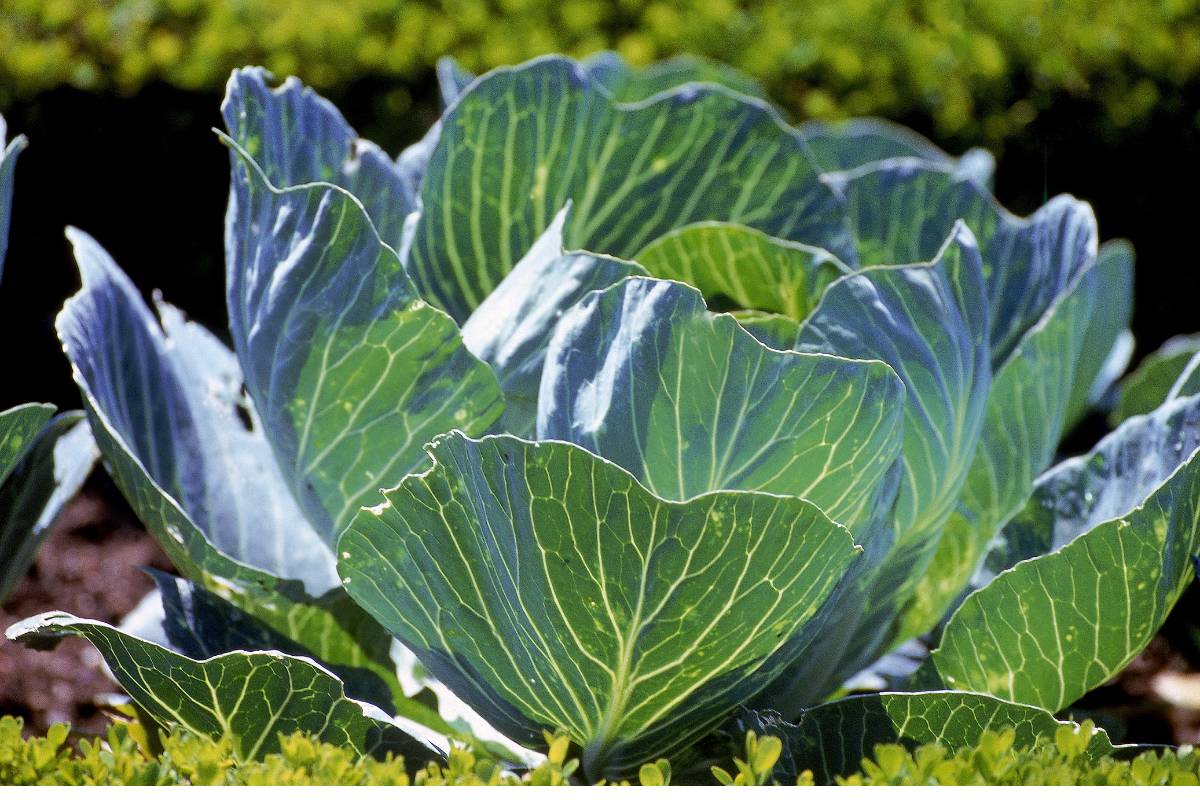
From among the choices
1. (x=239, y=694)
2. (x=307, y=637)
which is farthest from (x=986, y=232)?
(x=239, y=694)

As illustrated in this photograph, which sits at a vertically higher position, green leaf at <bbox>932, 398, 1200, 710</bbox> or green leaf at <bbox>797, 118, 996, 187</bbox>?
green leaf at <bbox>797, 118, 996, 187</bbox>

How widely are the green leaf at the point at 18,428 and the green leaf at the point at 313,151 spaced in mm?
508

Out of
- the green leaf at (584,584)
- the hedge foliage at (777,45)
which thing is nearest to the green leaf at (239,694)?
the green leaf at (584,584)

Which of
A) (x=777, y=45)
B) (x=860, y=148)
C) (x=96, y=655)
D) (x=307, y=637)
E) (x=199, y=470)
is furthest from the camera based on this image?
(x=777, y=45)

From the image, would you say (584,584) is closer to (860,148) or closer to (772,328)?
(772,328)

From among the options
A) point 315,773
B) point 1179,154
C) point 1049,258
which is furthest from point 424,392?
point 1179,154

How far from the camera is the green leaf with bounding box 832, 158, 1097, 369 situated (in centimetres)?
239

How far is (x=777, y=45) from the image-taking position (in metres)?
4.23

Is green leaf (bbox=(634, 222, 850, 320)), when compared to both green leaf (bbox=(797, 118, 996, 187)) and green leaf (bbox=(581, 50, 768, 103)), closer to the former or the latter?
green leaf (bbox=(581, 50, 768, 103))

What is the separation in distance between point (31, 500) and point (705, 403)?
3.91 feet

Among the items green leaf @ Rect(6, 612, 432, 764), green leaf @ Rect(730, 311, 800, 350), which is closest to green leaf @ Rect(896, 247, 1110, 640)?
green leaf @ Rect(730, 311, 800, 350)

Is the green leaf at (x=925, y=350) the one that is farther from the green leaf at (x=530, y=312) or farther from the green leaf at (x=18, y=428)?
the green leaf at (x=18, y=428)

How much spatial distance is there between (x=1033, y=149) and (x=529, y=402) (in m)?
3.01

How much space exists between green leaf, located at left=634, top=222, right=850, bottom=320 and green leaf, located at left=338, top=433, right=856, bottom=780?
60cm
